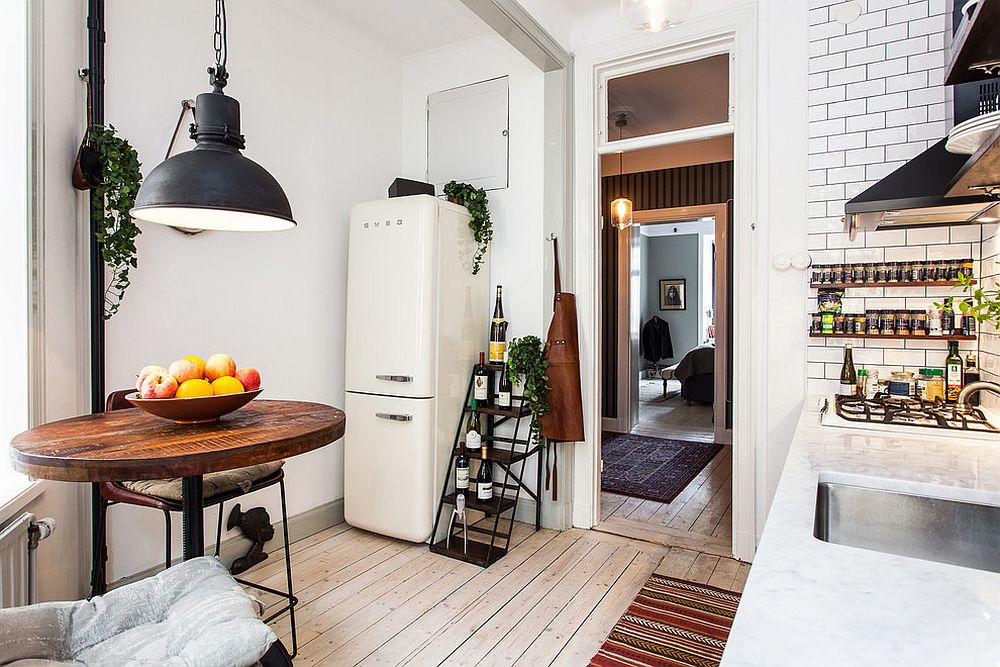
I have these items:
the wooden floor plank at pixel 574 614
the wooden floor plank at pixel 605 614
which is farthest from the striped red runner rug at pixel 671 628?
the wooden floor plank at pixel 574 614

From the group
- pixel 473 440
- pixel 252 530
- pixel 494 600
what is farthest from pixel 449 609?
pixel 252 530

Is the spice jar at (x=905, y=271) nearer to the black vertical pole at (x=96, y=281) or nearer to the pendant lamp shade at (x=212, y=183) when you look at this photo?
the pendant lamp shade at (x=212, y=183)

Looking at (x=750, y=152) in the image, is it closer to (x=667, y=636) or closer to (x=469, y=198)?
(x=469, y=198)

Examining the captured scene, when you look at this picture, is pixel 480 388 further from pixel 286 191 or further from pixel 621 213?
pixel 621 213

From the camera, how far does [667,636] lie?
226 cm

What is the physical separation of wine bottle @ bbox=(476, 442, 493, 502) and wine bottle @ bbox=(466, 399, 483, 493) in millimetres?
61

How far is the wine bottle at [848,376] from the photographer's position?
2.59 m

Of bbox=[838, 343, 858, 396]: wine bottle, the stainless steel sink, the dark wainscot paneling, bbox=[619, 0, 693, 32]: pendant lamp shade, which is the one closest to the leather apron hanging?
bbox=[838, 343, 858, 396]: wine bottle

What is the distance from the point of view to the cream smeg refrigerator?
122 inches

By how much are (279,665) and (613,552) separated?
7.63 ft

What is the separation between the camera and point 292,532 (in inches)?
124

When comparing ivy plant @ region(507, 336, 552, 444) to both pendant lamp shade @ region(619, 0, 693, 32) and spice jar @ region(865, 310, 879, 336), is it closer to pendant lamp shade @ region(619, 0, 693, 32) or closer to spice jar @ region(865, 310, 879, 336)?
spice jar @ region(865, 310, 879, 336)

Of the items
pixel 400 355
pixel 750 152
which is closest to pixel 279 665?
pixel 400 355

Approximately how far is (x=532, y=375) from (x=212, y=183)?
195 centimetres
